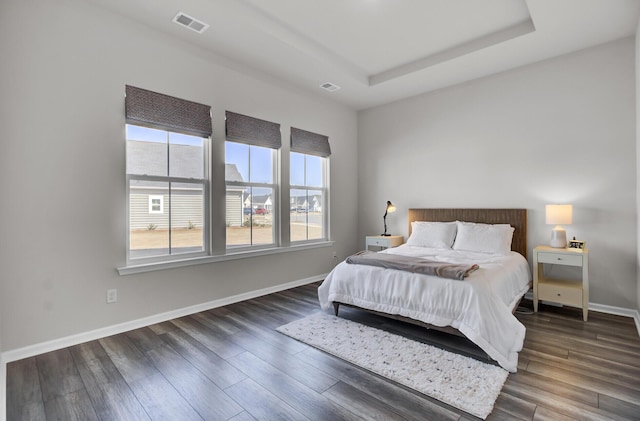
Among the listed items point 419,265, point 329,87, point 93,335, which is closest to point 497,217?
point 419,265

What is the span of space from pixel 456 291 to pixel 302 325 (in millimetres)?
1423

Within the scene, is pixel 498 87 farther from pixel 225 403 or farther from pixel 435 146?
pixel 225 403

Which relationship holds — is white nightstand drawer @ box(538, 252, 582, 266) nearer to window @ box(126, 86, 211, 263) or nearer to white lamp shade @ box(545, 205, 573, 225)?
white lamp shade @ box(545, 205, 573, 225)

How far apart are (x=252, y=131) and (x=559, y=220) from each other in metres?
3.57

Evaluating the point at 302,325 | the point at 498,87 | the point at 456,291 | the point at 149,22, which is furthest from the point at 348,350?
the point at 498,87

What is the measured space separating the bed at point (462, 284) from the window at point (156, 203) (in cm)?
187

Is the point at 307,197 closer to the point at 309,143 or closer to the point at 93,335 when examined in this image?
the point at 309,143

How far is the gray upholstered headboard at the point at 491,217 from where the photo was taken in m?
3.90

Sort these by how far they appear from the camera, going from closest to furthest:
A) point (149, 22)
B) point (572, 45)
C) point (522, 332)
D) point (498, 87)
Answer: point (522, 332)
point (149, 22)
point (572, 45)
point (498, 87)

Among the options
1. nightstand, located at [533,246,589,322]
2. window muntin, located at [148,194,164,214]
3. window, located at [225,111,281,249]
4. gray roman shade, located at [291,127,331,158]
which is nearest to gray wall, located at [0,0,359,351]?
window muntin, located at [148,194,164,214]

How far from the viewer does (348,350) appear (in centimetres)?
251

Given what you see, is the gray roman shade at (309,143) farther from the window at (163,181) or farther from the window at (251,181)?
the window at (163,181)

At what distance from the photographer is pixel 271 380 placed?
211cm

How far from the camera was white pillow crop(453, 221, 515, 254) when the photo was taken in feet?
12.1
